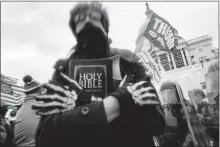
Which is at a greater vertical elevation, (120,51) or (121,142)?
(120,51)

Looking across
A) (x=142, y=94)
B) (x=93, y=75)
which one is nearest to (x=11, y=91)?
(x=93, y=75)

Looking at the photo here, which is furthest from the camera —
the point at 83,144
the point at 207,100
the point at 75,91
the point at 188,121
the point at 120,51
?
the point at 207,100

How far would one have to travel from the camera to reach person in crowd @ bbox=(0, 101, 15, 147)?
1.75m

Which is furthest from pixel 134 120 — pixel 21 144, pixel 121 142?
pixel 21 144

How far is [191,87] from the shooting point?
Answer: 3088 millimetres

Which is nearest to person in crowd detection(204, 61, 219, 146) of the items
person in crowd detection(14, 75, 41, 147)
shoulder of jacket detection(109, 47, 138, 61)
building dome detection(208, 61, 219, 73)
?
building dome detection(208, 61, 219, 73)

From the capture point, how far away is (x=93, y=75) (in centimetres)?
156

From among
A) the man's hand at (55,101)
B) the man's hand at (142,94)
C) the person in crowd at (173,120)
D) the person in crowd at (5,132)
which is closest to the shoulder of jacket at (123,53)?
the man's hand at (142,94)

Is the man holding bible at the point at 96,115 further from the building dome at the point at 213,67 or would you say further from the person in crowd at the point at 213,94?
the building dome at the point at 213,67

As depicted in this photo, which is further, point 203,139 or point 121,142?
point 203,139

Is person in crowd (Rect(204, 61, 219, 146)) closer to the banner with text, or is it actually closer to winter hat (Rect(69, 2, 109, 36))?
the banner with text

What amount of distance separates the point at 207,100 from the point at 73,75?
1987 mm

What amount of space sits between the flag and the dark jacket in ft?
3.13

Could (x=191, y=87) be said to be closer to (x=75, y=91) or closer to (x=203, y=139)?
→ (x=203, y=139)
